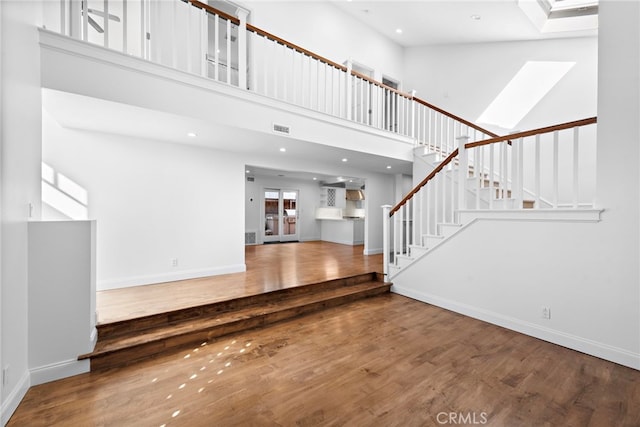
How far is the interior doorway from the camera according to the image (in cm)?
958

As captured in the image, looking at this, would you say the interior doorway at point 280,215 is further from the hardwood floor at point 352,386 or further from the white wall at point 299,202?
the hardwood floor at point 352,386

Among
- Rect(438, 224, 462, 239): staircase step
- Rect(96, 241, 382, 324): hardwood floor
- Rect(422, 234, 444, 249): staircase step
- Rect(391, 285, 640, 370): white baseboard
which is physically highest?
Rect(438, 224, 462, 239): staircase step

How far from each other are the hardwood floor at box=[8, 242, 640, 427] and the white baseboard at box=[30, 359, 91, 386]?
61 millimetres

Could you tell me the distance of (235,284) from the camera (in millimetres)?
4125

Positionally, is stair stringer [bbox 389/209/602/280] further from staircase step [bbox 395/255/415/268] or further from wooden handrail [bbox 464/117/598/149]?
wooden handrail [bbox 464/117/598/149]

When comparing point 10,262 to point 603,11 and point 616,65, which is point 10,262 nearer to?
point 616,65

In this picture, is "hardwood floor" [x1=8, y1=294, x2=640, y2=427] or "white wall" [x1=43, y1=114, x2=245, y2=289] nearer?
"hardwood floor" [x1=8, y1=294, x2=640, y2=427]

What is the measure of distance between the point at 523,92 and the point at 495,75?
749 millimetres

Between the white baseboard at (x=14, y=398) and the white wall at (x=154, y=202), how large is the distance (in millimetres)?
1995

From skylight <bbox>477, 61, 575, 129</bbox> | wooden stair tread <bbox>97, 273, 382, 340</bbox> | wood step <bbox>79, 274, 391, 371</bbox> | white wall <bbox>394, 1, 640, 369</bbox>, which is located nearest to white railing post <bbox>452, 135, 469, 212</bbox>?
white wall <bbox>394, 1, 640, 369</bbox>

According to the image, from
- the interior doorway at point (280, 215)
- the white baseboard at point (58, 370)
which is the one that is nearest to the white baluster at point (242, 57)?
the white baseboard at point (58, 370)

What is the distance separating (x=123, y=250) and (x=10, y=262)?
231cm

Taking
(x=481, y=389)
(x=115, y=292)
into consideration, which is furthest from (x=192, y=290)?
(x=481, y=389)

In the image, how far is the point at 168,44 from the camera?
464cm
